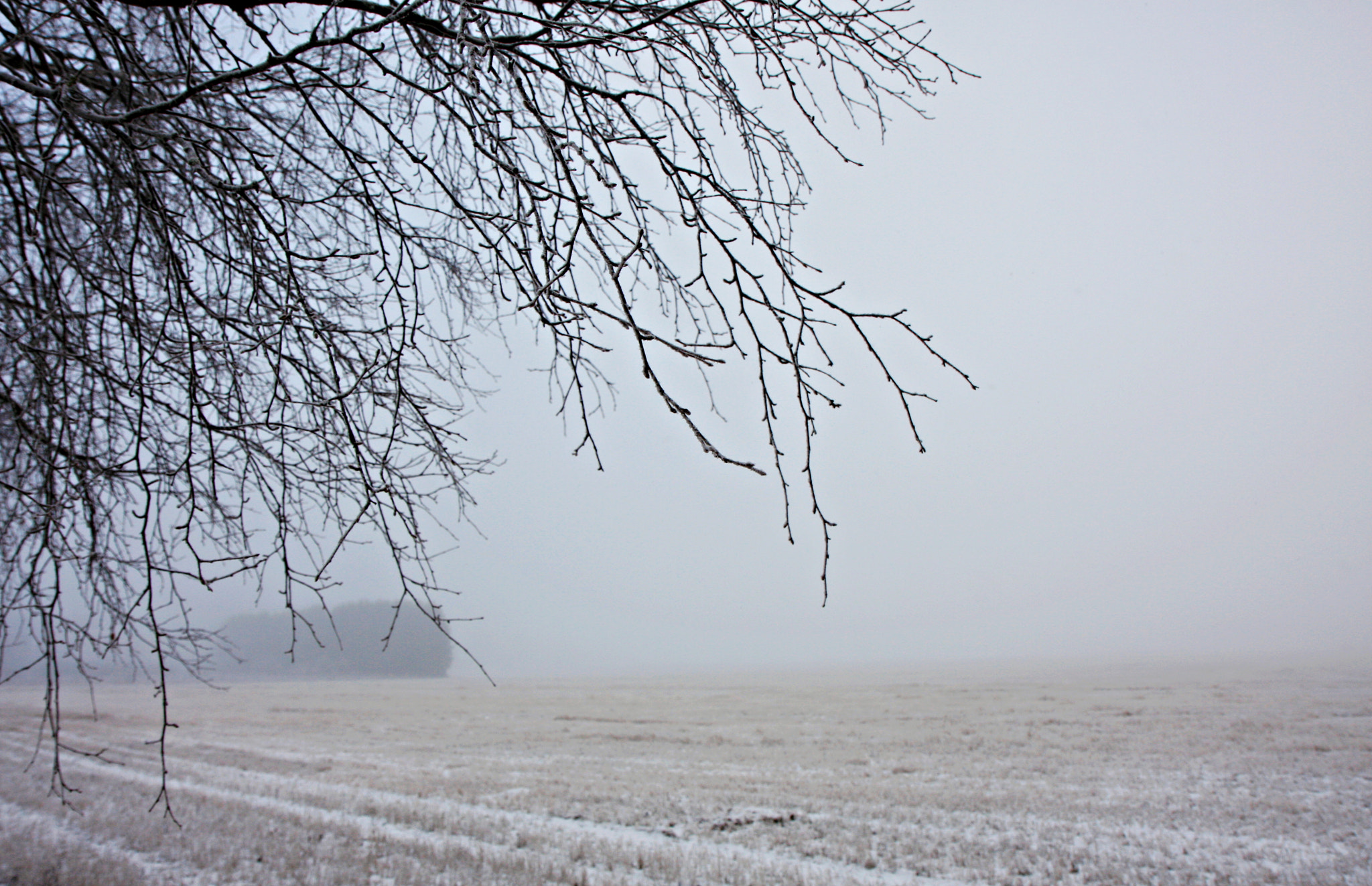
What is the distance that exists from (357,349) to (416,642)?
89.6 meters

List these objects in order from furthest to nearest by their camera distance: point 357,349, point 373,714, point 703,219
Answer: point 373,714
point 357,349
point 703,219

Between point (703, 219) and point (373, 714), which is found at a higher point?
point (703, 219)

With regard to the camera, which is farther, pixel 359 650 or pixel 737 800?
pixel 359 650

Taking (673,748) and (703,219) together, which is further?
(673,748)

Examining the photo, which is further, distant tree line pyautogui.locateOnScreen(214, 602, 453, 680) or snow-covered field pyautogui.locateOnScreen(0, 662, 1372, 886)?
distant tree line pyautogui.locateOnScreen(214, 602, 453, 680)

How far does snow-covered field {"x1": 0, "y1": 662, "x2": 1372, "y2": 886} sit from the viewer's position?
284 inches

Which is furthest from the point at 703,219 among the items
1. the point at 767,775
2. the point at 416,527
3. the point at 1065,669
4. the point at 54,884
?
the point at 1065,669

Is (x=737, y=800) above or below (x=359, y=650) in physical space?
above

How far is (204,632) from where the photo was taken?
3.88 m

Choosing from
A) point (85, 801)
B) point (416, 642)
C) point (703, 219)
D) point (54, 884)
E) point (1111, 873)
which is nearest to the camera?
point (703, 219)

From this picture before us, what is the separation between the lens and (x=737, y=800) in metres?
10.7

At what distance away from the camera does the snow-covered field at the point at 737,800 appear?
722 cm

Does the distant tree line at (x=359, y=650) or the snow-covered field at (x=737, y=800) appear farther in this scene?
the distant tree line at (x=359, y=650)

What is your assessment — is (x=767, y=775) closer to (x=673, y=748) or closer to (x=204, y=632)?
(x=673, y=748)
